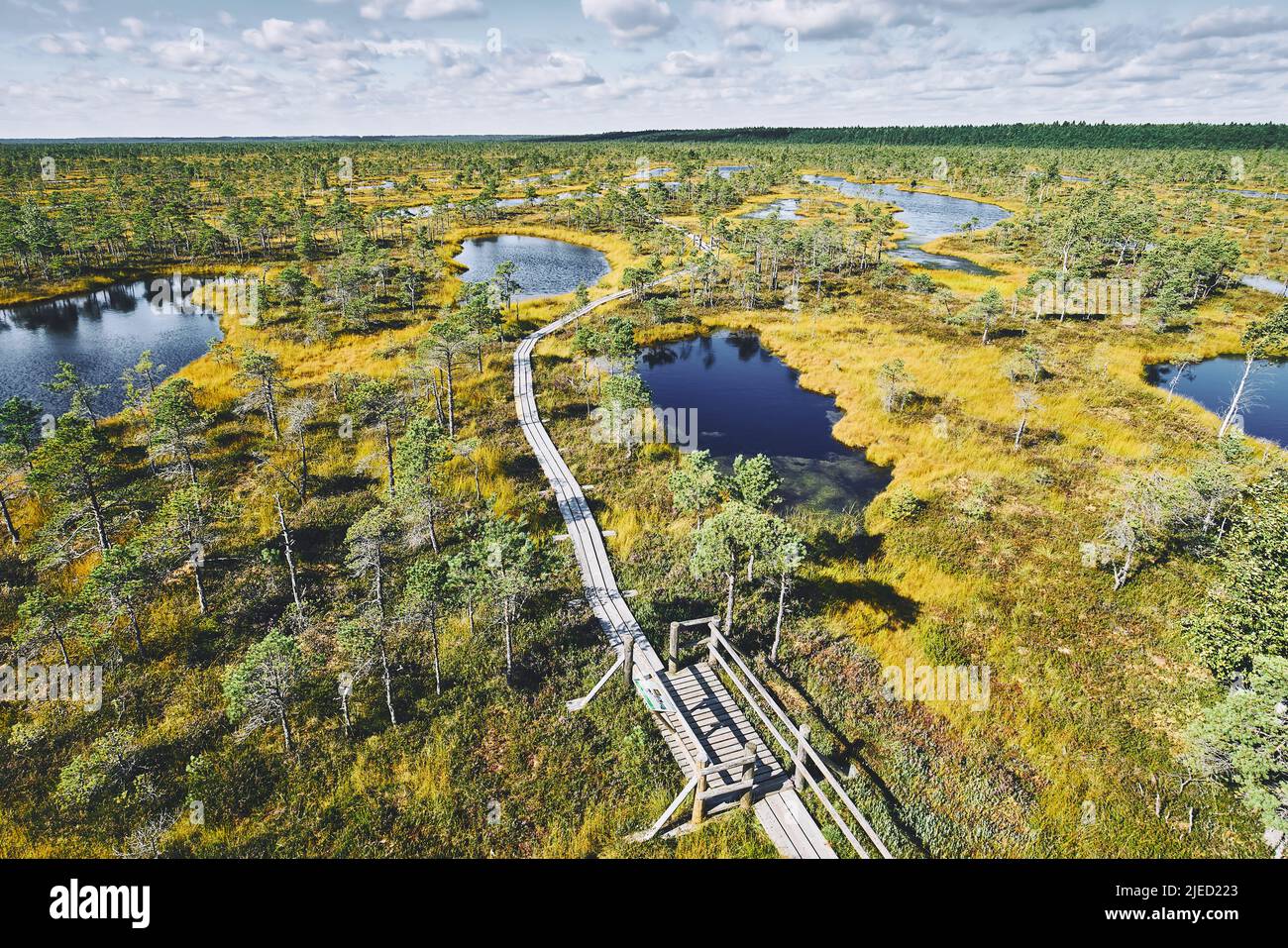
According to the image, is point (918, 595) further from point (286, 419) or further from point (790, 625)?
point (286, 419)

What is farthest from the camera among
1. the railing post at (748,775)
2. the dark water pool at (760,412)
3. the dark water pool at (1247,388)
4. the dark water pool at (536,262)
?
the dark water pool at (536,262)

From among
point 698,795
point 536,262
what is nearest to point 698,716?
point 698,795

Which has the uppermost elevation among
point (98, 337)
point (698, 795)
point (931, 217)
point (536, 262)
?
point (931, 217)

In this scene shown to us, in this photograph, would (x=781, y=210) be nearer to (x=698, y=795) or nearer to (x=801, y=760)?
(x=801, y=760)

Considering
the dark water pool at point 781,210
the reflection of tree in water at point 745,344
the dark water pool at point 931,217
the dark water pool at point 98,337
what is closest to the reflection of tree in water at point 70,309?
the dark water pool at point 98,337

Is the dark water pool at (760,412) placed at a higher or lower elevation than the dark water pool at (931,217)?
lower

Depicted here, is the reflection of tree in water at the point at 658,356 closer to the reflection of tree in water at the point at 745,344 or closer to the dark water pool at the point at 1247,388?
the reflection of tree in water at the point at 745,344
